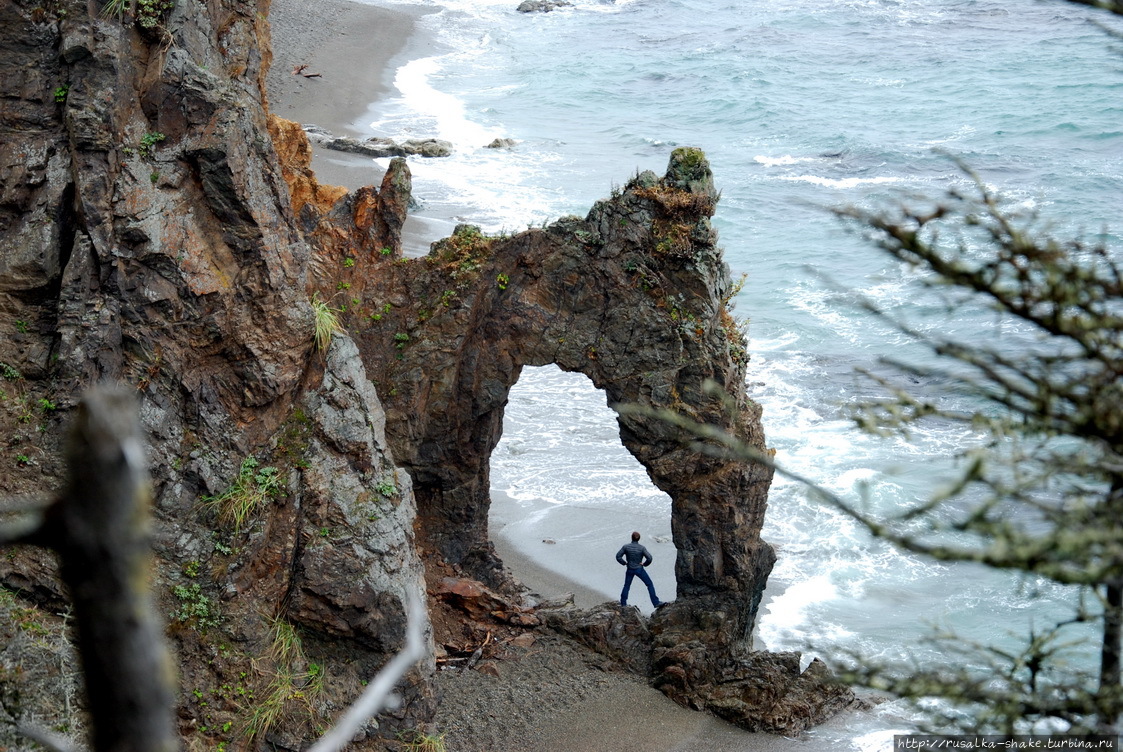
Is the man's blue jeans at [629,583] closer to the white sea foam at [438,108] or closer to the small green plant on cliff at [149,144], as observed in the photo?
the small green plant on cliff at [149,144]

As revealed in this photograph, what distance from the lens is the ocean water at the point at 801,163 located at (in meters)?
16.8

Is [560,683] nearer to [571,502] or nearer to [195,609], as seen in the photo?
[195,609]

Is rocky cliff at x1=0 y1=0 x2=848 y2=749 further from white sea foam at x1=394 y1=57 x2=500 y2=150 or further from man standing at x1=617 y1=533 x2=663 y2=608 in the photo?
white sea foam at x1=394 y1=57 x2=500 y2=150

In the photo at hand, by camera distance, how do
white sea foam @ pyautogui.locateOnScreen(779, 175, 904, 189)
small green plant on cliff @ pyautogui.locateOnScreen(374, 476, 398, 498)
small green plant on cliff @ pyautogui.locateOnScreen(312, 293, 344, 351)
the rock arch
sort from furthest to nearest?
white sea foam @ pyautogui.locateOnScreen(779, 175, 904, 189), the rock arch, small green plant on cliff @ pyautogui.locateOnScreen(312, 293, 344, 351), small green plant on cliff @ pyautogui.locateOnScreen(374, 476, 398, 498)

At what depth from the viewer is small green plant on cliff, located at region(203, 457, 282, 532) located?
28.3ft

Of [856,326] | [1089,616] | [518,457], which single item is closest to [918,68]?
[856,326]

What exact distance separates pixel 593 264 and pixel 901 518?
29.4ft

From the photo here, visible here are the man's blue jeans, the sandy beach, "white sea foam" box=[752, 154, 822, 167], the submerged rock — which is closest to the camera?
the sandy beach

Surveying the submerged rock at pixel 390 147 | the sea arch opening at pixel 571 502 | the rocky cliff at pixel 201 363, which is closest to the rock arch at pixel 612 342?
the sea arch opening at pixel 571 502

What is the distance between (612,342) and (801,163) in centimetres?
2825

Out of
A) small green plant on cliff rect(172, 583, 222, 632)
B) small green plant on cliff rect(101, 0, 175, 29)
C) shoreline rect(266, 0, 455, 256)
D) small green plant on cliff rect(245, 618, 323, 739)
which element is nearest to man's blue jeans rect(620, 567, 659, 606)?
small green plant on cliff rect(245, 618, 323, 739)

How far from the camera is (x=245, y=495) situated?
871 cm

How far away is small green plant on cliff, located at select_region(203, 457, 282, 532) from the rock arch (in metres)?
3.91

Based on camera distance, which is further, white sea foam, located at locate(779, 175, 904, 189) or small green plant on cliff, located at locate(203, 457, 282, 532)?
white sea foam, located at locate(779, 175, 904, 189)
